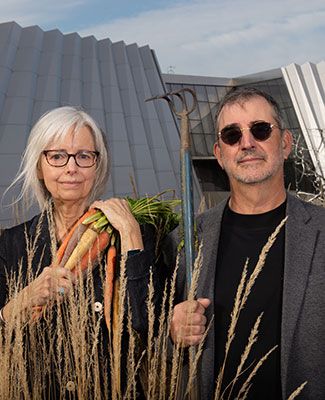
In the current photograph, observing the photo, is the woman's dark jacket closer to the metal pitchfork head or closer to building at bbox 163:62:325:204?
the metal pitchfork head

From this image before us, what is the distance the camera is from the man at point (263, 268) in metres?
2.25

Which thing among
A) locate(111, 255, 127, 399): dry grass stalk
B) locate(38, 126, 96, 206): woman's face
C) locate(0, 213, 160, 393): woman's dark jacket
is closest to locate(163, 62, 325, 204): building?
locate(0, 213, 160, 393): woman's dark jacket

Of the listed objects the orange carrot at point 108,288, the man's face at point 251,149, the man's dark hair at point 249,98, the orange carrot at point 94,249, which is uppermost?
the man's dark hair at point 249,98

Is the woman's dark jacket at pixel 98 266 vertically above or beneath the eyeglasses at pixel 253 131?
beneath

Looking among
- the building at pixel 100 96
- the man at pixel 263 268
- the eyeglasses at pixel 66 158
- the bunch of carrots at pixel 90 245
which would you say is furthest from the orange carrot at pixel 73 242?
the building at pixel 100 96

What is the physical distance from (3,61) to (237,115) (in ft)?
60.0

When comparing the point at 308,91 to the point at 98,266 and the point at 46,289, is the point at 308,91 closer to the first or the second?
the point at 98,266

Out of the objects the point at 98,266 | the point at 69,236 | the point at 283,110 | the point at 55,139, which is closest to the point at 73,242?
the point at 69,236

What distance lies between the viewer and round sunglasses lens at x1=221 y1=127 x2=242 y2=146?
2.48 m

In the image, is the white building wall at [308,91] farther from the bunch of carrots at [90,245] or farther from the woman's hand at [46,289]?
the woman's hand at [46,289]

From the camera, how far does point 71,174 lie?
254 cm

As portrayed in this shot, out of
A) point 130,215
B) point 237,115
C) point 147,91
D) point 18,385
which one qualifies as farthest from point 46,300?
point 147,91

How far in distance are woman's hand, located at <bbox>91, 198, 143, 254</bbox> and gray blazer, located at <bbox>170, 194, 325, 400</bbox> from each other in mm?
372

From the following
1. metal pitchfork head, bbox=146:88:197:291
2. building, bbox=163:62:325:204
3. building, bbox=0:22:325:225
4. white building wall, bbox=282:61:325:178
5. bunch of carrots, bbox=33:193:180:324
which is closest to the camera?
metal pitchfork head, bbox=146:88:197:291
